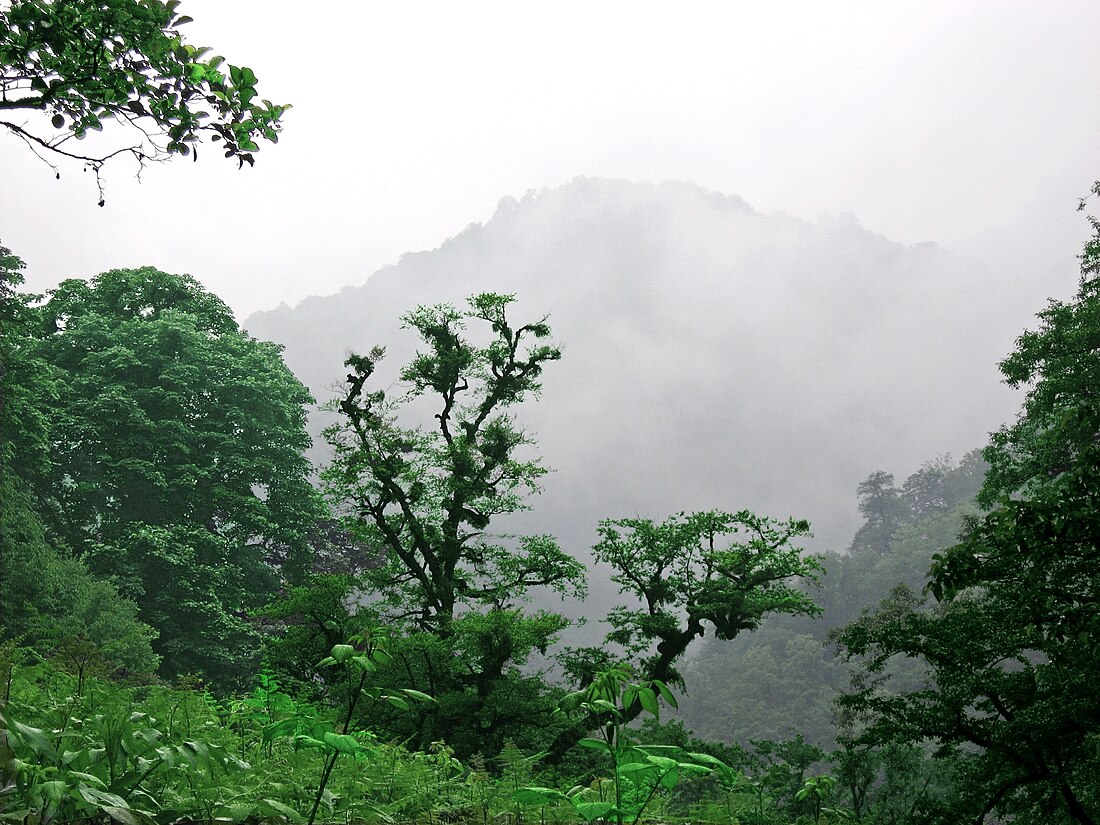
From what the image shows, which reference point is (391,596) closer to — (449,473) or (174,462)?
(449,473)

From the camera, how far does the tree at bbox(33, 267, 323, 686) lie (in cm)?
1817

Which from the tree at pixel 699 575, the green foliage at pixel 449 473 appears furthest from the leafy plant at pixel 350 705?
the green foliage at pixel 449 473

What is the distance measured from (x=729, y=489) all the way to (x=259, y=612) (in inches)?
6434

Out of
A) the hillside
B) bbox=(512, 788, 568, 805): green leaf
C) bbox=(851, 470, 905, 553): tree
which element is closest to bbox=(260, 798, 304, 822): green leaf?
bbox=(512, 788, 568, 805): green leaf

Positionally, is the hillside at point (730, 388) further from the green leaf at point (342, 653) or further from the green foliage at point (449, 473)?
the green leaf at point (342, 653)

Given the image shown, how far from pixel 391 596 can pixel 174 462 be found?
309 inches

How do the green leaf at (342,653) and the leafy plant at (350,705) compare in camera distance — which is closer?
the leafy plant at (350,705)

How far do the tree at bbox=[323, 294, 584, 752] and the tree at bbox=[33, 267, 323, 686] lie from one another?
4.82m

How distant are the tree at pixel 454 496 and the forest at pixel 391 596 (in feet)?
0.26

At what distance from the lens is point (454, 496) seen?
54.1ft

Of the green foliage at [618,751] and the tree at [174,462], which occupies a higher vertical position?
the tree at [174,462]

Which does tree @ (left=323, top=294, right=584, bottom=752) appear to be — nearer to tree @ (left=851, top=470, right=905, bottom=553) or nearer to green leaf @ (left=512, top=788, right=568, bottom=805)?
green leaf @ (left=512, top=788, right=568, bottom=805)

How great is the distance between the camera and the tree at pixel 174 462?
18.2 m

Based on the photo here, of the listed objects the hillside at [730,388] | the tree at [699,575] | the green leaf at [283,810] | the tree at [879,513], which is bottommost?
the green leaf at [283,810]
